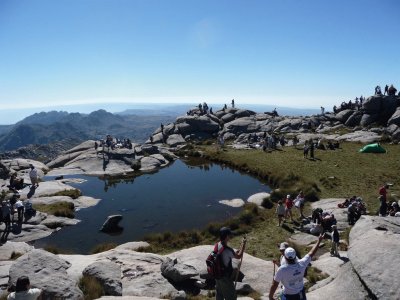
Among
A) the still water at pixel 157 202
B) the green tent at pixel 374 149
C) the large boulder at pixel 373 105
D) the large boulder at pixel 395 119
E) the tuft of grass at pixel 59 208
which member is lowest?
the still water at pixel 157 202

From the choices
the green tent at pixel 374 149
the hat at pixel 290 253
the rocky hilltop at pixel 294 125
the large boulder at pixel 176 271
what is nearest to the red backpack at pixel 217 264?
the hat at pixel 290 253

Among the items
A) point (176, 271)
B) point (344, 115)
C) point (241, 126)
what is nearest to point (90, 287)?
point (176, 271)

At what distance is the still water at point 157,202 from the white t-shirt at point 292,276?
893 inches

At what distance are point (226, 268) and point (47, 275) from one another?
29.4 ft

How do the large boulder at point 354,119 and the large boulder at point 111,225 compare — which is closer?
the large boulder at point 111,225

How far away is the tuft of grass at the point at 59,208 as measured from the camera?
123 ft

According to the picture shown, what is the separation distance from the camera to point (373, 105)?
3519 inches

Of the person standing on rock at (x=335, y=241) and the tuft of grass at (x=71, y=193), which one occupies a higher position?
the person standing on rock at (x=335, y=241)

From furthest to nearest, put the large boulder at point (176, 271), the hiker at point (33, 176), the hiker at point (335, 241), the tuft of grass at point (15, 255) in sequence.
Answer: the hiker at point (33, 176), the tuft of grass at point (15, 255), the hiker at point (335, 241), the large boulder at point (176, 271)

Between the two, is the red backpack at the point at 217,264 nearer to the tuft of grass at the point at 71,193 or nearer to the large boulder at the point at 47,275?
the large boulder at the point at 47,275

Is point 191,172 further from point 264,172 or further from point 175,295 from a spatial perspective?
point 175,295

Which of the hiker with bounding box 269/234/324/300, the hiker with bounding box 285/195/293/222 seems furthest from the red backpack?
the hiker with bounding box 285/195/293/222

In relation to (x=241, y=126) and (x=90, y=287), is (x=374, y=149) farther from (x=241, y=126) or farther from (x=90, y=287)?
(x=90, y=287)

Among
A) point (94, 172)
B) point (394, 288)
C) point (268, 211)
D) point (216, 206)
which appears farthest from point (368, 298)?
point (94, 172)
